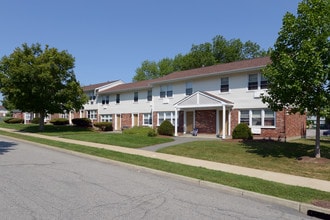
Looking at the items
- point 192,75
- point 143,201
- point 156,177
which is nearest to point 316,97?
point 156,177

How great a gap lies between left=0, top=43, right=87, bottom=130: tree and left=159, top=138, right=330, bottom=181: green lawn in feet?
56.5

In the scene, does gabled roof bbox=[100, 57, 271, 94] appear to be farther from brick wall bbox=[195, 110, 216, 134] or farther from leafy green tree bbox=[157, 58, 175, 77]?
leafy green tree bbox=[157, 58, 175, 77]

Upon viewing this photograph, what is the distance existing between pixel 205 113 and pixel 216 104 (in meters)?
3.04

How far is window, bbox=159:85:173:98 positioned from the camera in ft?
97.5

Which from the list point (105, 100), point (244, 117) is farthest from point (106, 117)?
point (244, 117)

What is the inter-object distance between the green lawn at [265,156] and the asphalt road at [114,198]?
4.30m

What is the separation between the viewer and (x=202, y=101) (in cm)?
2427

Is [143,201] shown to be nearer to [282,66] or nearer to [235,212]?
[235,212]

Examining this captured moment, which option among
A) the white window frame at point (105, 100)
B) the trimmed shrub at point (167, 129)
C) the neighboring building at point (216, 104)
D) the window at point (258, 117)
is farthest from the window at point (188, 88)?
the white window frame at point (105, 100)

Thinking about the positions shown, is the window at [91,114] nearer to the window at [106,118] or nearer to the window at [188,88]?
the window at [106,118]

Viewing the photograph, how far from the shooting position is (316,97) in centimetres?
Answer: 1230

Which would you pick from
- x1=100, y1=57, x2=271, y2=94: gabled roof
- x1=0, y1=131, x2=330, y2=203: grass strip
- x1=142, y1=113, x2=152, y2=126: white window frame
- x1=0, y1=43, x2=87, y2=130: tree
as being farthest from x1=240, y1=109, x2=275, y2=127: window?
x1=0, y1=43, x2=87, y2=130: tree

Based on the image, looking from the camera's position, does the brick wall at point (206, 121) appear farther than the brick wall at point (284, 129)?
Yes

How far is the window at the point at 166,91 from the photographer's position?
2972 cm
